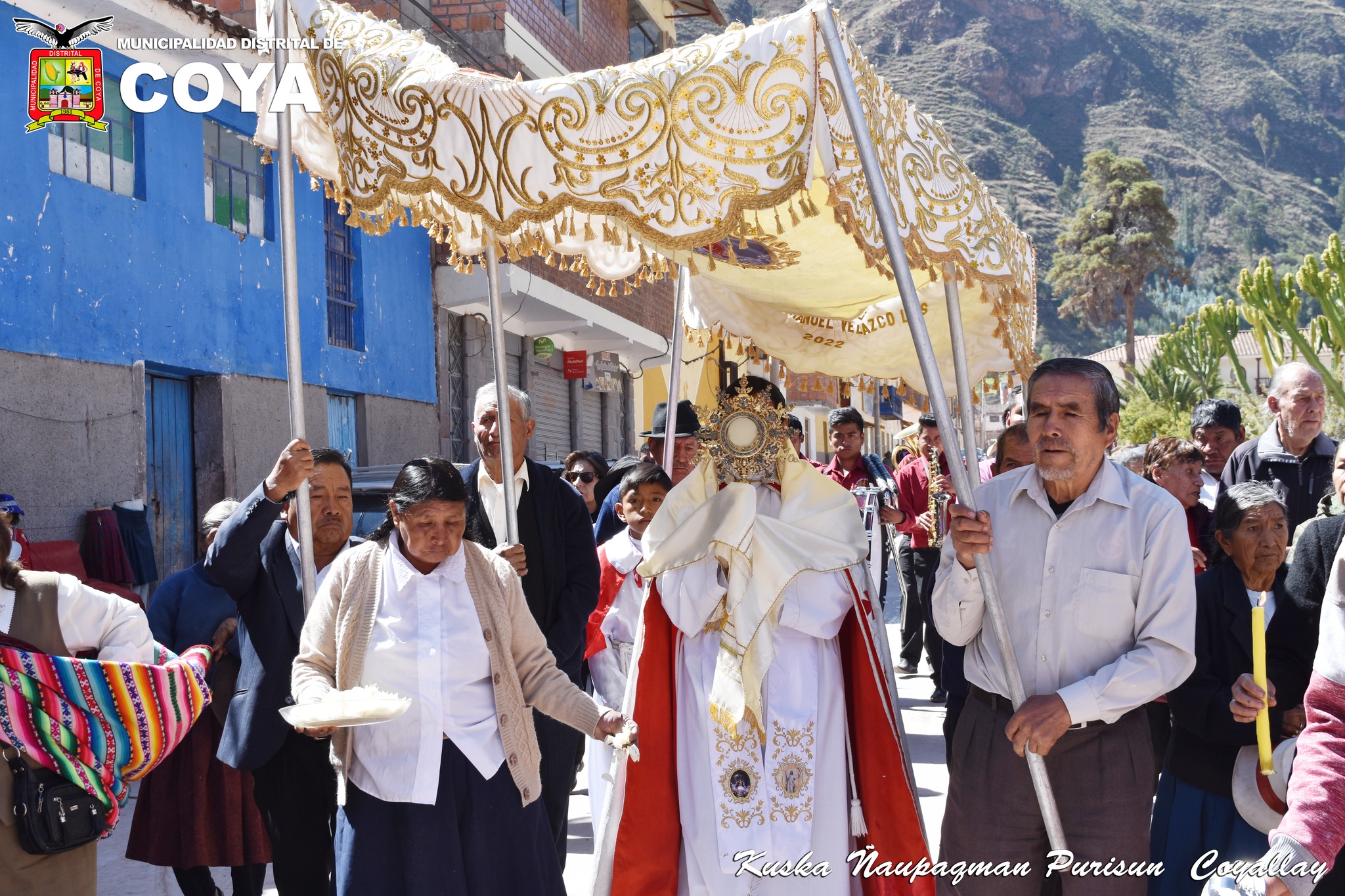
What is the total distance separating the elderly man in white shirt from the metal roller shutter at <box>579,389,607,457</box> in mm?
15291

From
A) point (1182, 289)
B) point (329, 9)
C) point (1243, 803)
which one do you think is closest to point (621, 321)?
point (329, 9)

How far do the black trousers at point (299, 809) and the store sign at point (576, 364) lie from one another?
46.1ft

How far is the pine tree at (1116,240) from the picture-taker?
58375 mm

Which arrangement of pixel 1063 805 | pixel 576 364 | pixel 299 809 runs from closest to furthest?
1. pixel 1063 805
2. pixel 299 809
3. pixel 576 364

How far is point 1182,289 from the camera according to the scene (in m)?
106

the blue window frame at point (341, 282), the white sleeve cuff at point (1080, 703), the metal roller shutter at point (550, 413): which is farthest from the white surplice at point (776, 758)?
the metal roller shutter at point (550, 413)

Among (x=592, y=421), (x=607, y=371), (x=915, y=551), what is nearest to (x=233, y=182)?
(x=915, y=551)

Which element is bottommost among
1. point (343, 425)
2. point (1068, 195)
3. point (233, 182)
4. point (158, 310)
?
→ point (343, 425)

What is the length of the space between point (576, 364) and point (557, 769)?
13.5 metres

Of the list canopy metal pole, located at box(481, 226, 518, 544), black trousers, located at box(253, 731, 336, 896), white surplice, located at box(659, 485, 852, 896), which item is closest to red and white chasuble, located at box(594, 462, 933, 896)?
white surplice, located at box(659, 485, 852, 896)

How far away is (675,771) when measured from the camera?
4.38 metres

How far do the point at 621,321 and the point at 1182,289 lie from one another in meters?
99.8

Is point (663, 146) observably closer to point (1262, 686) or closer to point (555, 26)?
point (1262, 686)

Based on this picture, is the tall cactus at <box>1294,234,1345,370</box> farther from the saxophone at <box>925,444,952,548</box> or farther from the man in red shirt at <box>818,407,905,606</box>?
the man in red shirt at <box>818,407,905,606</box>
